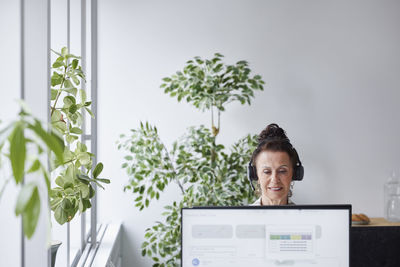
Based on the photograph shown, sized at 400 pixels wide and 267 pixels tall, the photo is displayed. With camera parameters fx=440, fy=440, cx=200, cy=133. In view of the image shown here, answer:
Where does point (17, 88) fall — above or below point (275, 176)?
above

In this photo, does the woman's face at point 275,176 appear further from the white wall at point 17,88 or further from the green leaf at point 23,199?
the green leaf at point 23,199

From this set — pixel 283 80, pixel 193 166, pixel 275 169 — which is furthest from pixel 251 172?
pixel 283 80

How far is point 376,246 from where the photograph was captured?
2861 millimetres

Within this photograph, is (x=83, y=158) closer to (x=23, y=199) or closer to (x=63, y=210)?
(x=63, y=210)

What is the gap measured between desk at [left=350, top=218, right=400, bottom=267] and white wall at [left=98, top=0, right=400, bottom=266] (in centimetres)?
36

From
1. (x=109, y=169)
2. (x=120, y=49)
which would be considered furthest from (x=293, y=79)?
(x=109, y=169)

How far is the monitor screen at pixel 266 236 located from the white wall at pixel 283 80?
1.82 m

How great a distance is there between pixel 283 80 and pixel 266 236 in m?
2.03

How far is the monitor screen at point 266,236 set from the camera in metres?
1.22

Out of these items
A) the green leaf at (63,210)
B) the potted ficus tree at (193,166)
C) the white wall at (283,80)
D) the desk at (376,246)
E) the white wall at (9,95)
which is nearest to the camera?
the white wall at (9,95)

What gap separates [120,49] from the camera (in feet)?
9.80

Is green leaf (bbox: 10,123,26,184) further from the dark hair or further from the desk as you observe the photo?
the desk

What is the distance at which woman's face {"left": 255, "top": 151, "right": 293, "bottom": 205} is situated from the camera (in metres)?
1.96

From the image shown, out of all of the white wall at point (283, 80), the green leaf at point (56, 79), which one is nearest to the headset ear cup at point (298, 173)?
the white wall at point (283, 80)
